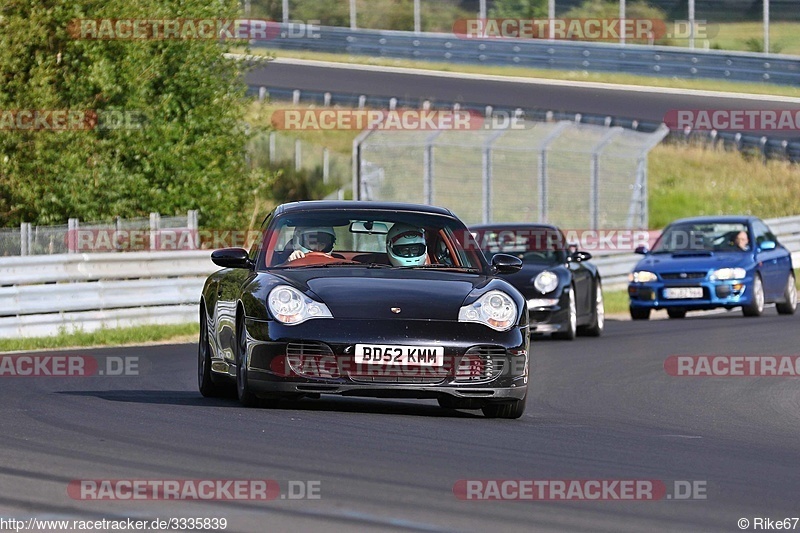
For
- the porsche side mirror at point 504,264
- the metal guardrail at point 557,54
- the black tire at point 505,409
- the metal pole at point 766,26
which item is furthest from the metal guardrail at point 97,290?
the metal guardrail at point 557,54

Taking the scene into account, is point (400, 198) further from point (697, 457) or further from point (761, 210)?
point (697, 457)

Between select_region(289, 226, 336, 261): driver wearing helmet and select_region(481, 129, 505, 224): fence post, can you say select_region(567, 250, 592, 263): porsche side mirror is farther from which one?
select_region(289, 226, 336, 261): driver wearing helmet

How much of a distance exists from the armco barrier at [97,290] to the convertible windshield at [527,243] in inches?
141

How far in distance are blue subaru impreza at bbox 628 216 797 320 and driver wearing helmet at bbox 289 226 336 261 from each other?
1235 centimetres

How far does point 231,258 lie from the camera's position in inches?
421

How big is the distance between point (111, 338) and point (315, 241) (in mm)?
8208

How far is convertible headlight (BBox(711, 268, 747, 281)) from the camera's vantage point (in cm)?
2239

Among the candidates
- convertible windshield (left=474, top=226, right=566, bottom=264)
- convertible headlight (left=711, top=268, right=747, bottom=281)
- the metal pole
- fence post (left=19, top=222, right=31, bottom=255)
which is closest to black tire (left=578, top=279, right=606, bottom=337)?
convertible windshield (left=474, top=226, right=566, bottom=264)

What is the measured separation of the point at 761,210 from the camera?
3700cm

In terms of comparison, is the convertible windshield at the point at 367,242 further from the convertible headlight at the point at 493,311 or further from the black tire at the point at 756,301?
the black tire at the point at 756,301

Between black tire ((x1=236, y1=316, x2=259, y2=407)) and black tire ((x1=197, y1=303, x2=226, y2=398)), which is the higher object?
black tire ((x1=236, y1=316, x2=259, y2=407))

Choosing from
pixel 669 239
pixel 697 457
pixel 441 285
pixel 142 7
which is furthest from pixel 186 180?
pixel 697 457

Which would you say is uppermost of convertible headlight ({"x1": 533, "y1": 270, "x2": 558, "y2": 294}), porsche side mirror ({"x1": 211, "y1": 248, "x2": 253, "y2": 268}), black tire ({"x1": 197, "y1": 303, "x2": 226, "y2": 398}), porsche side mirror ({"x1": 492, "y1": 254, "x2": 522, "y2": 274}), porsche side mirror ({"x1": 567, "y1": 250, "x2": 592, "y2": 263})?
porsche side mirror ({"x1": 211, "y1": 248, "x2": 253, "y2": 268})

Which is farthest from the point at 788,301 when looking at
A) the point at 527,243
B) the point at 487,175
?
the point at 487,175
